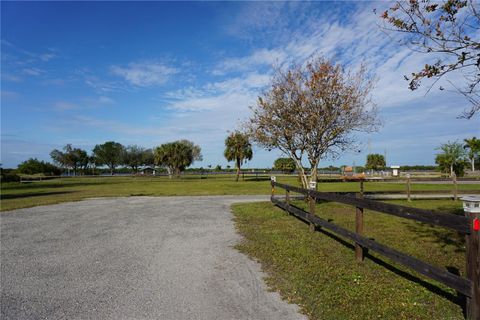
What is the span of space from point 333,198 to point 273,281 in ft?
9.69

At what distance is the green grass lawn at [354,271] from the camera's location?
13.8 feet

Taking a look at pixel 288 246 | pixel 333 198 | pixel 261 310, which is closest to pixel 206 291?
pixel 261 310

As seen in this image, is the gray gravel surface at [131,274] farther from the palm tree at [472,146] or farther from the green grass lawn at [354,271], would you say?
the palm tree at [472,146]

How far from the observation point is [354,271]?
5.72m

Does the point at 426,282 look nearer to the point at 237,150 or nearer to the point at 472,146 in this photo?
the point at 237,150

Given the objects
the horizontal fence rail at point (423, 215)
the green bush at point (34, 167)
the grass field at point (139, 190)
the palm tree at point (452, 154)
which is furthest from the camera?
the green bush at point (34, 167)

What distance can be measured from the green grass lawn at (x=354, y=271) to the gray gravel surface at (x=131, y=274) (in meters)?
0.44

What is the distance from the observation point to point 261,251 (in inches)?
289

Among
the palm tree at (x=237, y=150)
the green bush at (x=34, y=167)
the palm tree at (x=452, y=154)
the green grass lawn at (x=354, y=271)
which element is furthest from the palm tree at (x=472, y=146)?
the green bush at (x=34, y=167)

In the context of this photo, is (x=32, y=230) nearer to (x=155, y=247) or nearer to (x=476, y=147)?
(x=155, y=247)

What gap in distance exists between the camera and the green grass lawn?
421 cm

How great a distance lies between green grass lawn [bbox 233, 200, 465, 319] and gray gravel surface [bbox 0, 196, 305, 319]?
1.44ft

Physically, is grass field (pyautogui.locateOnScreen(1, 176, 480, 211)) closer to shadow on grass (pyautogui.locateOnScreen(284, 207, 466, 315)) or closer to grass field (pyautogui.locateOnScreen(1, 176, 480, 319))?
grass field (pyautogui.locateOnScreen(1, 176, 480, 319))

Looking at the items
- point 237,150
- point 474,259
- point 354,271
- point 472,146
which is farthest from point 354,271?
point 472,146
